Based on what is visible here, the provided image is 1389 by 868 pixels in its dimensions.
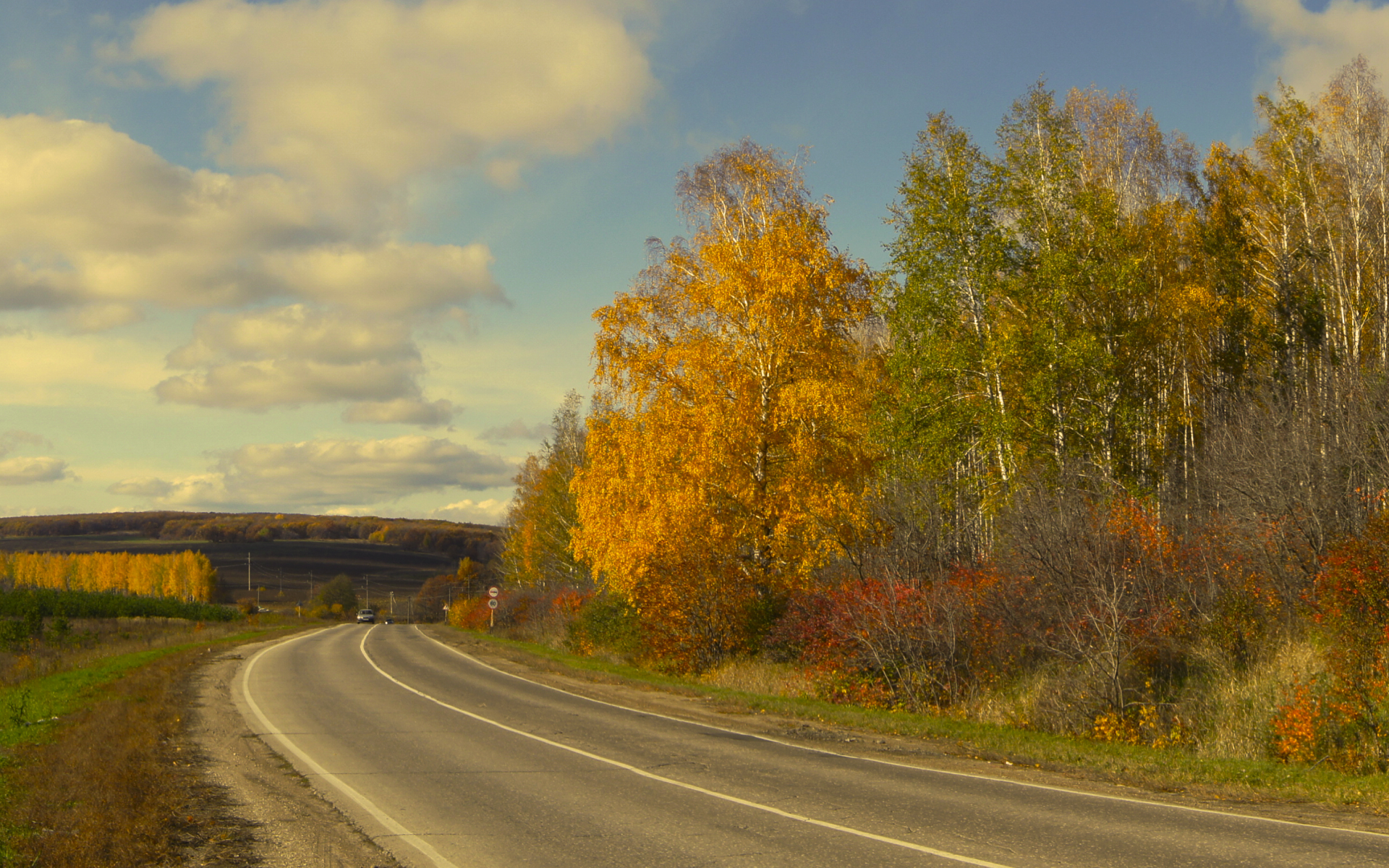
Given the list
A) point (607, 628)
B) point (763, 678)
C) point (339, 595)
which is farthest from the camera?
point (339, 595)

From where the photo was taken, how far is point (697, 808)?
9.98 metres

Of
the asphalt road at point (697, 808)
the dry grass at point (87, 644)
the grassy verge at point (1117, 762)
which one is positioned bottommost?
the dry grass at point (87, 644)

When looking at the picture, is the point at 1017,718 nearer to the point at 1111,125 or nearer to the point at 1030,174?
the point at 1030,174

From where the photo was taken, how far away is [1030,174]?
94.4ft

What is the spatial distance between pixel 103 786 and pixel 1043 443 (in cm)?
2348

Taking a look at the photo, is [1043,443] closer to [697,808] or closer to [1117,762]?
[1117,762]

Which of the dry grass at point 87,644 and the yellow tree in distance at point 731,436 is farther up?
the yellow tree in distance at point 731,436

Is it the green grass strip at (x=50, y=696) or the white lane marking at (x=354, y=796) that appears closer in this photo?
the white lane marking at (x=354, y=796)

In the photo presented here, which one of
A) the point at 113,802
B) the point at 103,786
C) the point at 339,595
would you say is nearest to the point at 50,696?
the point at 103,786

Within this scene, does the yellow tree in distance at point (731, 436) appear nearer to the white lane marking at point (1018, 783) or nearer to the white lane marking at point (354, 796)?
the white lane marking at point (1018, 783)

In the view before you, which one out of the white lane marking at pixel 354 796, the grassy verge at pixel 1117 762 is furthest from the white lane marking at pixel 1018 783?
the white lane marking at pixel 354 796

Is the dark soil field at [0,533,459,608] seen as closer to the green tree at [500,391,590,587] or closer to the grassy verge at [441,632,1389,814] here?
the green tree at [500,391,590,587]

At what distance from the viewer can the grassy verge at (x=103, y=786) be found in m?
8.15

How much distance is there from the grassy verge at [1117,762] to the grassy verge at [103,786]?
1024cm
